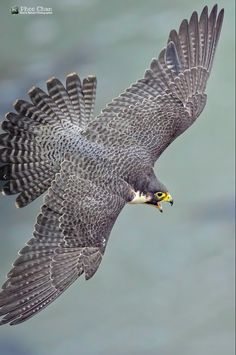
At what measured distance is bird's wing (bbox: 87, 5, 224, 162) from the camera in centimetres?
910

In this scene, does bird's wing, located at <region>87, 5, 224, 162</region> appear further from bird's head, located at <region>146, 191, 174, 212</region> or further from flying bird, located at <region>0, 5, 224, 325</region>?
bird's head, located at <region>146, 191, 174, 212</region>

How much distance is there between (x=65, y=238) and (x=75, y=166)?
0.56m

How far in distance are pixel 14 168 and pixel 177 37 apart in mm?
1921

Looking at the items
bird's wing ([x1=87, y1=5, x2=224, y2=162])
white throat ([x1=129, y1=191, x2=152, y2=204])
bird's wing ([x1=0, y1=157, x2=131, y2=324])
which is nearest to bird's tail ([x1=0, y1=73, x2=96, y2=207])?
bird's wing ([x1=0, y1=157, x2=131, y2=324])

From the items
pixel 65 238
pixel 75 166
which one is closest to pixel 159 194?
pixel 75 166

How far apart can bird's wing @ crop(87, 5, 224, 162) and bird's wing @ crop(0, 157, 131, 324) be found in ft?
1.53

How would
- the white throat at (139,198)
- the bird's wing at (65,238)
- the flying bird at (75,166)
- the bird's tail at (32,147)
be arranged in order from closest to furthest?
the bird's wing at (65,238)
the flying bird at (75,166)
the bird's tail at (32,147)
the white throat at (139,198)

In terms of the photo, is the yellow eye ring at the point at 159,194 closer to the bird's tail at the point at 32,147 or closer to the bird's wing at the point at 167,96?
the bird's wing at the point at 167,96

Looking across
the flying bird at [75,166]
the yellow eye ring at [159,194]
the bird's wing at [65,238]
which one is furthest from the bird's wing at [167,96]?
the bird's wing at [65,238]

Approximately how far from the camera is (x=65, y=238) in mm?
8430

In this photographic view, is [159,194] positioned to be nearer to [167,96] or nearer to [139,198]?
[139,198]

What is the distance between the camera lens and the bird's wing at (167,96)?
358 inches

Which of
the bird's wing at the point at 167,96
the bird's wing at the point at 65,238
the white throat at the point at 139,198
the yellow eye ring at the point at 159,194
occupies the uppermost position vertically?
the bird's wing at the point at 167,96

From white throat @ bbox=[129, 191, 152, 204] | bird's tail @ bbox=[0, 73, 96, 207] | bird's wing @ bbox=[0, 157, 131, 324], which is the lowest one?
bird's wing @ bbox=[0, 157, 131, 324]
